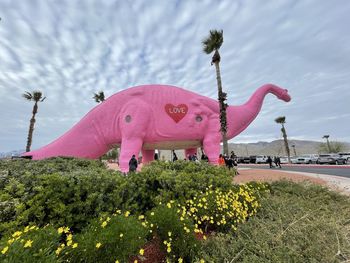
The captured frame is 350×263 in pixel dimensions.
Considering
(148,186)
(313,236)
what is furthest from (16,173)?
(313,236)

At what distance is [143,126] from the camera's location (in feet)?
33.4

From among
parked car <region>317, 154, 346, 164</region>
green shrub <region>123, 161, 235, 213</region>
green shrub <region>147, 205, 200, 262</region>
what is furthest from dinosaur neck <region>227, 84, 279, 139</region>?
parked car <region>317, 154, 346, 164</region>

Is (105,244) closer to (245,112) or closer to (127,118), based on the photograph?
(127,118)

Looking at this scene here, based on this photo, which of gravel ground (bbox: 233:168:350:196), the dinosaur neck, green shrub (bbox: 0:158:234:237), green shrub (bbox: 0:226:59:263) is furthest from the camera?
the dinosaur neck

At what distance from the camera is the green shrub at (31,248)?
1650 mm

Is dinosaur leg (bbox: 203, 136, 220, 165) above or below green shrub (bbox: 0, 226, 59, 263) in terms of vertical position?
above

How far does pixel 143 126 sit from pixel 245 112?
238 inches

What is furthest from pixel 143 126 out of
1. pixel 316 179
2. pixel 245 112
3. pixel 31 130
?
pixel 31 130

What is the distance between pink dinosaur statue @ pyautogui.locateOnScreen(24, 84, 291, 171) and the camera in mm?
10148

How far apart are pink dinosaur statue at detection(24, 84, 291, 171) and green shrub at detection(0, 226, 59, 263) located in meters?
7.99

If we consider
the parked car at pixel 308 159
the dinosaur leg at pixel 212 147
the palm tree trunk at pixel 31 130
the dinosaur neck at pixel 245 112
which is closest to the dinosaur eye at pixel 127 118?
the dinosaur leg at pixel 212 147

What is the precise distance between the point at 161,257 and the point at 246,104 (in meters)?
11.3

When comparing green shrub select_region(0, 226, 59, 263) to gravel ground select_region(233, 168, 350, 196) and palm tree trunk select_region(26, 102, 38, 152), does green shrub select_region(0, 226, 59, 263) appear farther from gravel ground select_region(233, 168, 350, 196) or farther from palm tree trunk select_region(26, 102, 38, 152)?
palm tree trunk select_region(26, 102, 38, 152)

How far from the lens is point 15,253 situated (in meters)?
1.67
